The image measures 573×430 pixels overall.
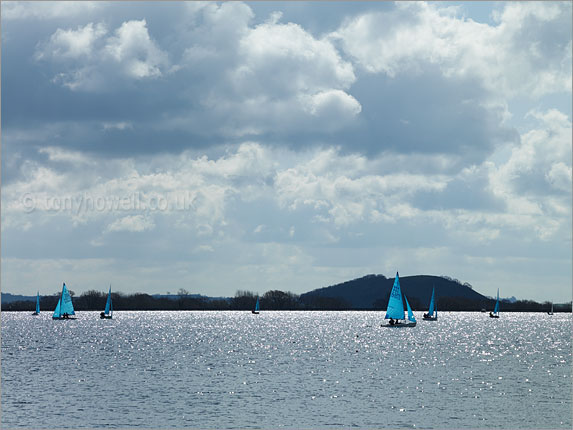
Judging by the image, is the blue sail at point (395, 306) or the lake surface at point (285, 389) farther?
the blue sail at point (395, 306)

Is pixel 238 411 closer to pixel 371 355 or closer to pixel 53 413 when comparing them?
pixel 53 413

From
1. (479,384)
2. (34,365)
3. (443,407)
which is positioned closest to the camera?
(443,407)

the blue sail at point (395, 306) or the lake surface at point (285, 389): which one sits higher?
→ the blue sail at point (395, 306)

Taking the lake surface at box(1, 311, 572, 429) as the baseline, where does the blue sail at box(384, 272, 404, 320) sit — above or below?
above

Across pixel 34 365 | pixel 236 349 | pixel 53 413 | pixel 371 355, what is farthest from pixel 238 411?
pixel 236 349

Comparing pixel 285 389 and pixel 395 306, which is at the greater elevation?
pixel 395 306

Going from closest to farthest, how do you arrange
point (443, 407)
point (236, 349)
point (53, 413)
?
point (53, 413), point (443, 407), point (236, 349)

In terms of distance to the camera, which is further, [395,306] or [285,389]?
[395,306]

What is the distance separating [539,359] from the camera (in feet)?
377

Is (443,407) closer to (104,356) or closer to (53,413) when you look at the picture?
(53,413)

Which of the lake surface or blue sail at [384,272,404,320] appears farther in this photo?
blue sail at [384,272,404,320]

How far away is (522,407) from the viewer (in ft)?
216

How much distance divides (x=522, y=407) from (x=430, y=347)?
75545 millimetres

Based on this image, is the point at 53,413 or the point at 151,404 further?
the point at 151,404
